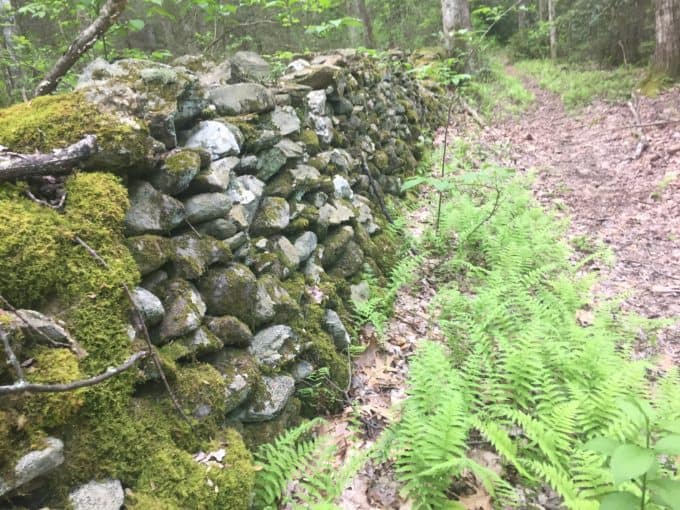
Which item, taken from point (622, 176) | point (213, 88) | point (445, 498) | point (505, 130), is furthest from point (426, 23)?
point (445, 498)

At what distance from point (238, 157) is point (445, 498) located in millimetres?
2748

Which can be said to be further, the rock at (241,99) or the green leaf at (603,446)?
the rock at (241,99)

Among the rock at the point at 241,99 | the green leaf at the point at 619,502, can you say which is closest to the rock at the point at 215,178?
the rock at the point at 241,99

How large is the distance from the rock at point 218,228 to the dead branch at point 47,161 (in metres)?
0.79

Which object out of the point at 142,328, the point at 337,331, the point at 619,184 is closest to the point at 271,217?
the point at 337,331

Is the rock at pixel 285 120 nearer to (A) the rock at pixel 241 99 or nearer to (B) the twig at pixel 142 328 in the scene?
(A) the rock at pixel 241 99

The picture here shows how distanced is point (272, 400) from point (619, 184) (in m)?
7.36

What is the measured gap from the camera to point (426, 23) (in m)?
18.0

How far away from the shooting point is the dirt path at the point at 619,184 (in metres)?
5.03

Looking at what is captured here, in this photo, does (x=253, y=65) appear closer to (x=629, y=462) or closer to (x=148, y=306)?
(x=148, y=306)

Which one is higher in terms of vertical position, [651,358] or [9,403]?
[9,403]

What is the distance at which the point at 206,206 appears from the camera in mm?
2980

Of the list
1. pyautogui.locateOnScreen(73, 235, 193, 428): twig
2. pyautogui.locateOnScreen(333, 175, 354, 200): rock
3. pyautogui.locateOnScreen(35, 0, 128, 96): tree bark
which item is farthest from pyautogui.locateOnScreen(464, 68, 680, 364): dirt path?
pyautogui.locateOnScreen(35, 0, 128, 96): tree bark

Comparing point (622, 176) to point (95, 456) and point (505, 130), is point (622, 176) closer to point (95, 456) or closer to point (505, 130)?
point (505, 130)
